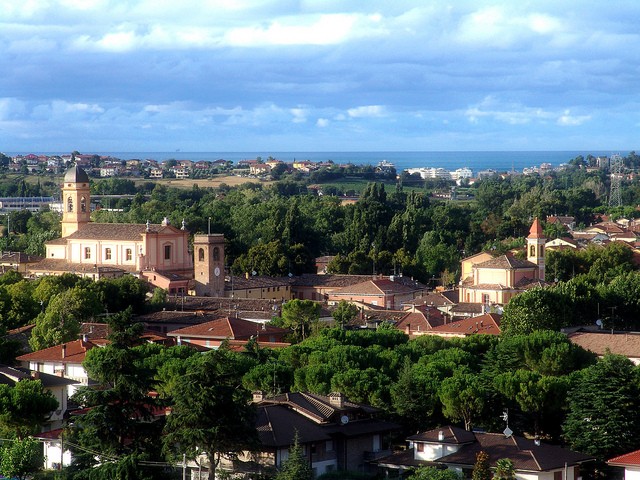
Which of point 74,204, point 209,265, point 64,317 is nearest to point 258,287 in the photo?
point 209,265

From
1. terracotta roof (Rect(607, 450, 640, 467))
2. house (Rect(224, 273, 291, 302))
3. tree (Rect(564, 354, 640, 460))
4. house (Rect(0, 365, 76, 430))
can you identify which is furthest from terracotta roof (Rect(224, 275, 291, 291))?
terracotta roof (Rect(607, 450, 640, 467))

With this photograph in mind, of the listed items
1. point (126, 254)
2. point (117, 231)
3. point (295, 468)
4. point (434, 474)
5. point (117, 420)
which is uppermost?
point (117, 231)

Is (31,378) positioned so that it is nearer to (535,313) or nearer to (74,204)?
(535,313)

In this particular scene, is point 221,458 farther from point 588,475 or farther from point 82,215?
point 82,215

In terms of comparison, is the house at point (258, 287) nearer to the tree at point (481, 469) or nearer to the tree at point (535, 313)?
the tree at point (535, 313)

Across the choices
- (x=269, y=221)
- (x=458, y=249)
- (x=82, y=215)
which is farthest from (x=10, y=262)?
(x=458, y=249)

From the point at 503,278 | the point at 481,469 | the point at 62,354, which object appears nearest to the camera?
the point at 481,469

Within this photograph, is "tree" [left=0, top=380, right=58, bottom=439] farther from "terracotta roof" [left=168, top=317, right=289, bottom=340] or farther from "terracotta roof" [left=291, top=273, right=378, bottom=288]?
"terracotta roof" [left=291, top=273, right=378, bottom=288]
